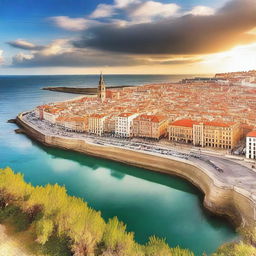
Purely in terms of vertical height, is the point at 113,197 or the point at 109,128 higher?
the point at 109,128

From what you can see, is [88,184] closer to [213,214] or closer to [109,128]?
[213,214]

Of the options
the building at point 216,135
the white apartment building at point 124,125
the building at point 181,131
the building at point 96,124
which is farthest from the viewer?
the building at point 96,124

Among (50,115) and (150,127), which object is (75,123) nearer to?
(50,115)

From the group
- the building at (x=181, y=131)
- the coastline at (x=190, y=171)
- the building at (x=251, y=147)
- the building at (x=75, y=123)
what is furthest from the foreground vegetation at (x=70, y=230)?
the building at (x=75, y=123)

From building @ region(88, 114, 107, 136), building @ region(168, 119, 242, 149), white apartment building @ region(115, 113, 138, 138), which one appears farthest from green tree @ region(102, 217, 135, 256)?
building @ region(88, 114, 107, 136)

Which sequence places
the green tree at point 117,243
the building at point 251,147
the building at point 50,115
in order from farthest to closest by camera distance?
the building at point 50,115 < the building at point 251,147 < the green tree at point 117,243

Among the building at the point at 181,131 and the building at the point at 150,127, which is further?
the building at the point at 150,127

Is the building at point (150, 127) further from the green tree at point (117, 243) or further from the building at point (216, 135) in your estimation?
the green tree at point (117, 243)

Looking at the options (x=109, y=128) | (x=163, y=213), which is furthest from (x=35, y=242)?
(x=109, y=128)
